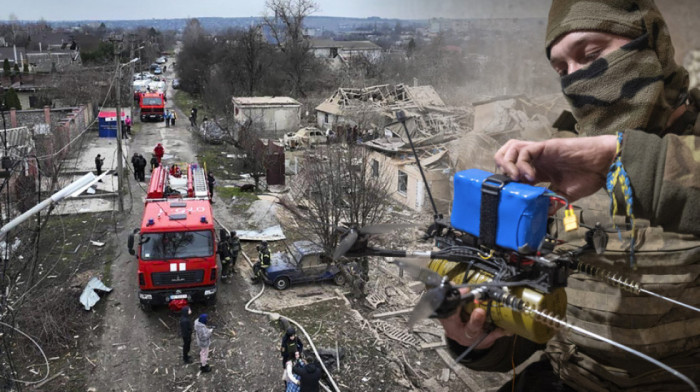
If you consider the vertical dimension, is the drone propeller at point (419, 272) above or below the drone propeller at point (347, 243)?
below

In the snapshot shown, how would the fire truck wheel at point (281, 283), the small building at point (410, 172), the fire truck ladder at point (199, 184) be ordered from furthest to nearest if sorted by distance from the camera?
the small building at point (410, 172), the fire truck ladder at point (199, 184), the fire truck wheel at point (281, 283)

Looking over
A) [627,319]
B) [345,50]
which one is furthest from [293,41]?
[627,319]

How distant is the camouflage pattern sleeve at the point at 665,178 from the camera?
1.86m

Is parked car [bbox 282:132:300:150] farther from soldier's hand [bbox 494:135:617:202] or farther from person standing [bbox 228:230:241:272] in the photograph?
soldier's hand [bbox 494:135:617:202]

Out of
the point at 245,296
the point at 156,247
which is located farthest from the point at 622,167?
the point at 245,296

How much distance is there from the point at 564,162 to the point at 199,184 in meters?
15.9

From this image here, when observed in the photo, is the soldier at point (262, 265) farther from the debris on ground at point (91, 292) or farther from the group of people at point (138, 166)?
the group of people at point (138, 166)

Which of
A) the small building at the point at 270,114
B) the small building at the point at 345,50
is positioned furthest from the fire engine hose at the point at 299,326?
the small building at the point at 345,50

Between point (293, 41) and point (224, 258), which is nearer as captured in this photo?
point (224, 258)

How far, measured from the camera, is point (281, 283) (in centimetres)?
1520

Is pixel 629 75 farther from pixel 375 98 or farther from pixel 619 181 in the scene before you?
pixel 375 98

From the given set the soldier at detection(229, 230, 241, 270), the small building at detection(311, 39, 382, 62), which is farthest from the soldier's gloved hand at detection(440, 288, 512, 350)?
the small building at detection(311, 39, 382, 62)

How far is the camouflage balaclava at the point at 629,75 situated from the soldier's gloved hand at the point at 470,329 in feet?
3.29

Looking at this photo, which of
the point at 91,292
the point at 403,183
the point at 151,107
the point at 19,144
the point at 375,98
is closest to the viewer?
the point at 19,144
